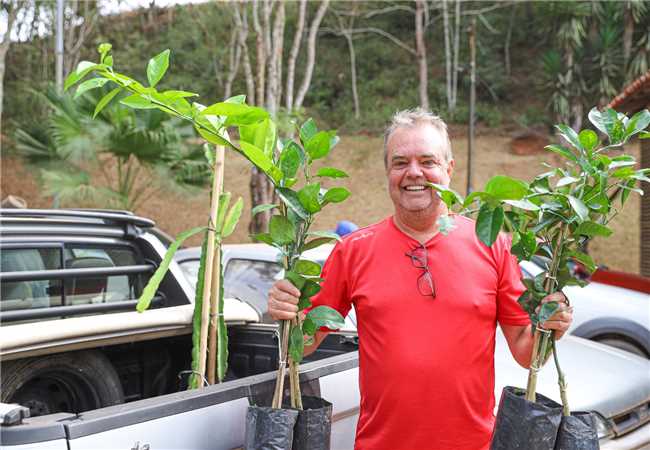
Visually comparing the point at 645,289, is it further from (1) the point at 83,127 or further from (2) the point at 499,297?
(1) the point at 83,127

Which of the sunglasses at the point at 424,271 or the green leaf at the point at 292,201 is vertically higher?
the green leaf at the point at 292,201

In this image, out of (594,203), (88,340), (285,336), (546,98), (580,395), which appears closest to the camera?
(594,203)

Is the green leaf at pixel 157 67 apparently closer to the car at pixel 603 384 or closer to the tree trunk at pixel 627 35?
the car at pixel 603 384

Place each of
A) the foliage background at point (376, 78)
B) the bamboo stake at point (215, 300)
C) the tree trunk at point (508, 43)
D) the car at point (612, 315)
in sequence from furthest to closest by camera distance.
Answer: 1. the tree trunk at point (508, 43)
2. the foliage background at point (376, 78)
3. the car at point (612, 315)
4. the bamboo stake at point (215, 300)

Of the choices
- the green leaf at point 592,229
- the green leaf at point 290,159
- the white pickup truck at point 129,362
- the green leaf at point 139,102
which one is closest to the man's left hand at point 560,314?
the green leaf at point 592,229

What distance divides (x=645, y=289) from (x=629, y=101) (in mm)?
5503

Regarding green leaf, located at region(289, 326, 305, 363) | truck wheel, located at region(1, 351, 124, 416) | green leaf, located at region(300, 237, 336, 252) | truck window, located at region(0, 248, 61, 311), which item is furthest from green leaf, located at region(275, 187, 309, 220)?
truck window, located at region(0, 248, 61, 311)

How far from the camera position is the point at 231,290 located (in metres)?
5.43

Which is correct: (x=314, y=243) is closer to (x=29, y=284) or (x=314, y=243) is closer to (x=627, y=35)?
(x=29, y=284)

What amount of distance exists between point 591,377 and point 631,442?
0.42 m

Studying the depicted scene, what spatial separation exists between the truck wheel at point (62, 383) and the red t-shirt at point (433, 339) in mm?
1314

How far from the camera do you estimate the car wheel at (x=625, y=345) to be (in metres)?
6.46

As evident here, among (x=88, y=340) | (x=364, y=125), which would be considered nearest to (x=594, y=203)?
(x=88, y=340)

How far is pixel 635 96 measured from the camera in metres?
11.2
